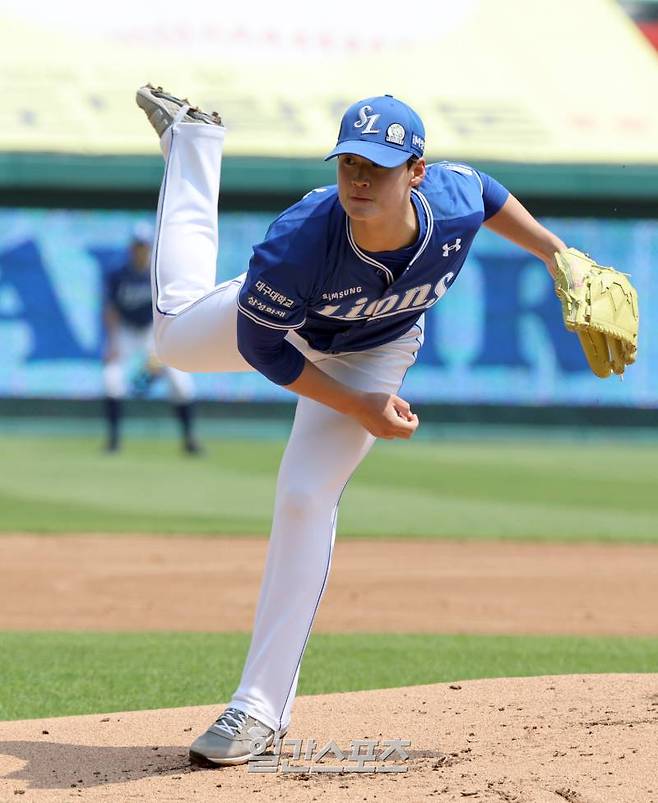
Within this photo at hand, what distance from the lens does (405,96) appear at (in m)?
18.5

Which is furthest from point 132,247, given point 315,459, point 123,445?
point 315,459

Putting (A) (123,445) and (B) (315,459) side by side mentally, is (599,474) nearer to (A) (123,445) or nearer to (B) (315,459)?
(A) (123,445)

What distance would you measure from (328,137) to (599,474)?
6.35 metres

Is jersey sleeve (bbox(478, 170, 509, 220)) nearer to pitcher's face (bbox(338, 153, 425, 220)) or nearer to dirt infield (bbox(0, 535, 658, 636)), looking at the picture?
pitcher's face (bbox(338, 153, 425, 220))

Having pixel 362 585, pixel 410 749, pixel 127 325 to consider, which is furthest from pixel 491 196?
pixel 127 325

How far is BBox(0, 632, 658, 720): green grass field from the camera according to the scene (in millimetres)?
5133

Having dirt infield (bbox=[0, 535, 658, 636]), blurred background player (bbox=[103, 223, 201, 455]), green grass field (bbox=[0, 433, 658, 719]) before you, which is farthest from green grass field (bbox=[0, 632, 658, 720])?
blurred background player (bbox=[103, 223, 201, 455])

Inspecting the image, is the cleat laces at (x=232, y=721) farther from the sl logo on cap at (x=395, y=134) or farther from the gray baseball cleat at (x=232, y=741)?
the sl logo on cap at (x=395, y=134)

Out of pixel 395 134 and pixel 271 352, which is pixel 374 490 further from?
pixel 395 134

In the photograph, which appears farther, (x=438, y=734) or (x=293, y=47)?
(x=293, y=47)

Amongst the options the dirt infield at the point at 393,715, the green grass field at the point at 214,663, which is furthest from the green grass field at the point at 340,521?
the dirt infield at the point at 393,715

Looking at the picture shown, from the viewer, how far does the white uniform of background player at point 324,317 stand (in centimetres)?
353

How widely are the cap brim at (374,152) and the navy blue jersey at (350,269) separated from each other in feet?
0.67

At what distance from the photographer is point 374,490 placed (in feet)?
38.2
